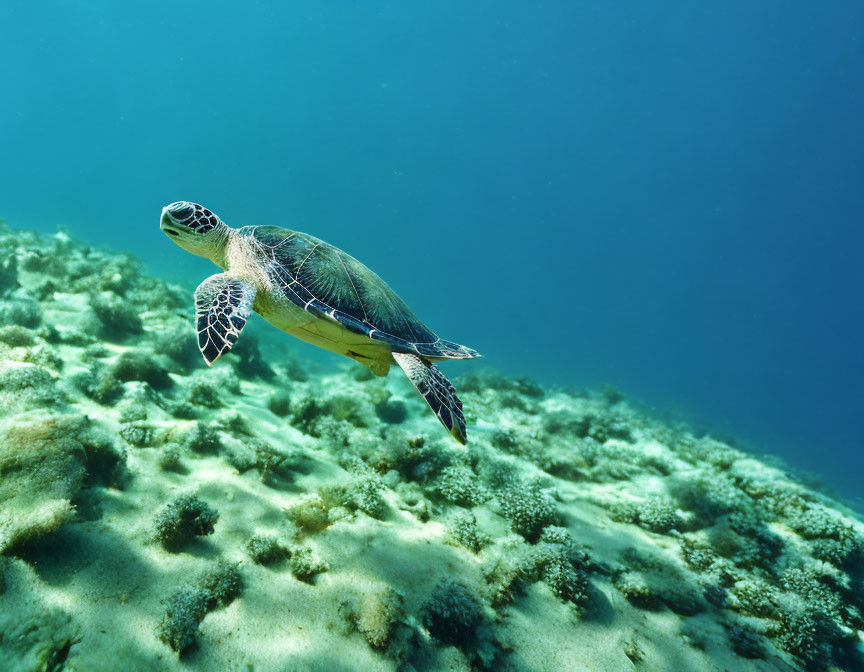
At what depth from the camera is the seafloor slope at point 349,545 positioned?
92.7 inches

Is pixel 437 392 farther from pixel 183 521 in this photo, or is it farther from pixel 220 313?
pixel 183 521

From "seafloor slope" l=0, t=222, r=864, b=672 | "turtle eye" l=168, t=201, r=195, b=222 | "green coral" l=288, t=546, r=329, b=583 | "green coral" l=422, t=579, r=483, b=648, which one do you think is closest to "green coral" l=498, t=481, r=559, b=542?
"seafloor slope" l=0, t=222, r=864, b=672

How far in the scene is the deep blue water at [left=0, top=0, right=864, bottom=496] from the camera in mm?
68562

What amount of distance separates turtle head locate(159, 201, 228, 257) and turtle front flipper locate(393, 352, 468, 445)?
2.64 m

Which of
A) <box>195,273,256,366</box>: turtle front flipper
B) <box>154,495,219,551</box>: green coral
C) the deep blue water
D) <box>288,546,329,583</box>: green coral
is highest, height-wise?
the deep blue water

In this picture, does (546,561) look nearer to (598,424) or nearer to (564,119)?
(598,424)

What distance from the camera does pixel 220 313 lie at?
10.3 feet

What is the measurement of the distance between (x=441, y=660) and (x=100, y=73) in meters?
163

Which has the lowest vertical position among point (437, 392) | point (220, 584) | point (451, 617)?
point (220, 584)

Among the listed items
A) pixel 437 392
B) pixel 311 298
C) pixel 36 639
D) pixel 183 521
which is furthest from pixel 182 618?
pixel 311 298

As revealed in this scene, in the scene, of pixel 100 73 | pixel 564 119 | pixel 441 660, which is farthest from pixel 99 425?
pixel 100 73

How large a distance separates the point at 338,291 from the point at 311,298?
0.33 metres

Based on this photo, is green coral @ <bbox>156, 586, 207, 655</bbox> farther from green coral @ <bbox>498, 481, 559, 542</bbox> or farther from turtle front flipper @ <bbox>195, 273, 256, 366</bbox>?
green coral @ <bbox>498, 481, 559, 542</bbox>

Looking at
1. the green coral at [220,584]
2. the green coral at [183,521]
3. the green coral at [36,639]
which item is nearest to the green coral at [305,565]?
the green coral at [220,584]
